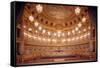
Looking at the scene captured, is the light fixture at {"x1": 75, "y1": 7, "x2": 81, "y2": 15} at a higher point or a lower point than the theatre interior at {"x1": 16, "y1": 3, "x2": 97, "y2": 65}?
higher

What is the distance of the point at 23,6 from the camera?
8.68ft

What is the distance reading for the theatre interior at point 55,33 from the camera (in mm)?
2666

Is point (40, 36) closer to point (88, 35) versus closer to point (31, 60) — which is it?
point (31, 60)

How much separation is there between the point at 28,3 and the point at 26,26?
0.25 metres

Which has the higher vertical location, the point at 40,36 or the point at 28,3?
the point at 28,3

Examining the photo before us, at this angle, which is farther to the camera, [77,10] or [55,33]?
[77,10]

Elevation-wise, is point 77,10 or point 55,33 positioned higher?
point 77,10

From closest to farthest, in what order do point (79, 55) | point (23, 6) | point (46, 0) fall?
point (23, 6) < point (46, 0) < point (79, 55)

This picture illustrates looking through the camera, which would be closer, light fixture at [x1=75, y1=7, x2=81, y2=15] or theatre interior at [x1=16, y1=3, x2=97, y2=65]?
theatre interior at [x1=16, y1=3, x2=97, y2=65]

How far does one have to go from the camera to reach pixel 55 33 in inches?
113

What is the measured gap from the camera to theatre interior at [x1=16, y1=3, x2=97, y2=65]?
267 centimetres

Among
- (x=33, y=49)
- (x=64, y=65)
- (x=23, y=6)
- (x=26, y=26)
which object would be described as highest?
(x=23, y=6)

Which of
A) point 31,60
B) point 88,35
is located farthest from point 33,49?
point 88,35

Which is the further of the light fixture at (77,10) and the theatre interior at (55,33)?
the light fixture at (77,10)
